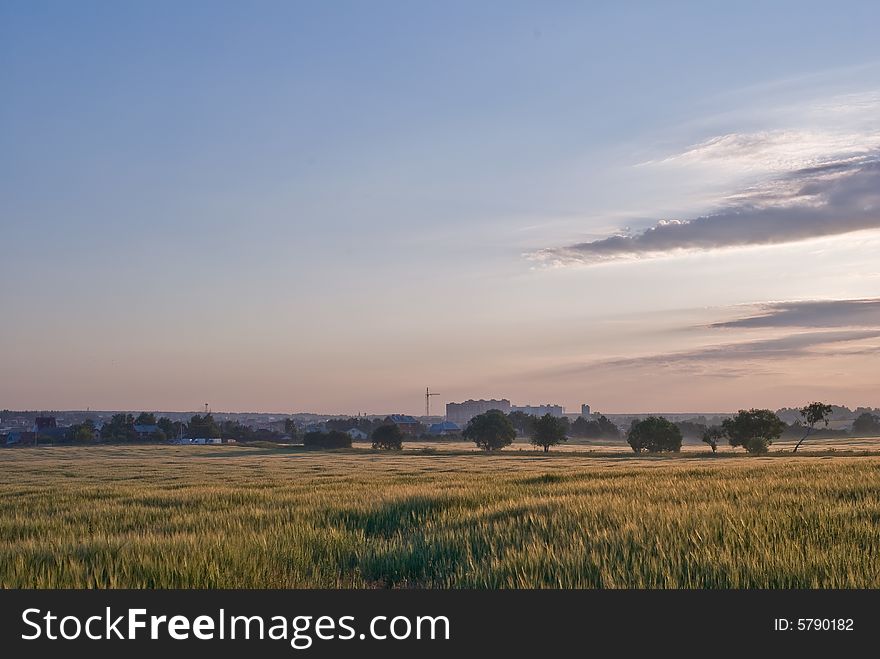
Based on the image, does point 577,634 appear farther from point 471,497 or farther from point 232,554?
point 471,497

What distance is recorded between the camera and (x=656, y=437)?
95.4m

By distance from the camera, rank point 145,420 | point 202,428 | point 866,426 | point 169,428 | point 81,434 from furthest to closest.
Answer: point 866,426 → point 145,420 → point 169,428 → point 202,428 → point 81,434

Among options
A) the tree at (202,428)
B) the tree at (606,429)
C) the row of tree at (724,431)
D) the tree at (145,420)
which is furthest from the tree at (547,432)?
the tree at (145,420)

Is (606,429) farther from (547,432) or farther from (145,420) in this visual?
(145,420)

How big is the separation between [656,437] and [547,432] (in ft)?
64.3

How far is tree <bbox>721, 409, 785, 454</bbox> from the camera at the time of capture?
293ft

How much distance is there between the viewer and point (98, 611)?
612cm

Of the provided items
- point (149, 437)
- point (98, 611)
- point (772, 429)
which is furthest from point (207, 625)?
Result: point (149, 437)

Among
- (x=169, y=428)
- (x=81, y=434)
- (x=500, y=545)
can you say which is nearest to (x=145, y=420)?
(x=169, y=428)

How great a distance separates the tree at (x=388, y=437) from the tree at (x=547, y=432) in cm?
2063

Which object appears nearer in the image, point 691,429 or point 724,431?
point 724,431

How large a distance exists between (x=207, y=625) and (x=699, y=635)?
3.74 m

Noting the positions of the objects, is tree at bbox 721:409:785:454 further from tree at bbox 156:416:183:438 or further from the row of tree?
tree at bbox 156:416:183:438

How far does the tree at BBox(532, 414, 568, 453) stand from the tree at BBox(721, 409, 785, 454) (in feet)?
84.1
